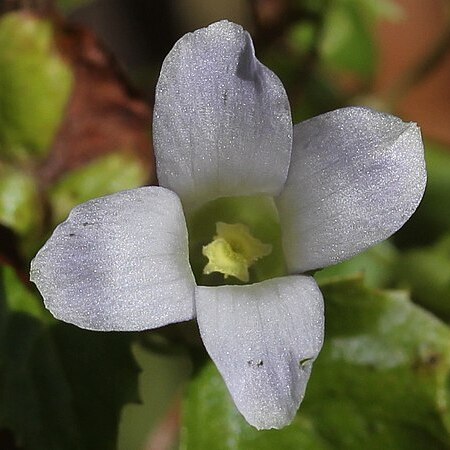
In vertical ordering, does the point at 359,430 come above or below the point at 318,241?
below

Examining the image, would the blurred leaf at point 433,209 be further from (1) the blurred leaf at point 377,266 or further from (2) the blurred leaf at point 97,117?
(2) the blurred leaf at point 97,117

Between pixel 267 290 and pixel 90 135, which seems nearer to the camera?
pixel 267 290

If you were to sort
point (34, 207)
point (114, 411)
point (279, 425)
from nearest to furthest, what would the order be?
point (279, 425), point (114, 411), point (34, 207)

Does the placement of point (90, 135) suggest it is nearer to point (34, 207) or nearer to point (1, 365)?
point (34, 207)

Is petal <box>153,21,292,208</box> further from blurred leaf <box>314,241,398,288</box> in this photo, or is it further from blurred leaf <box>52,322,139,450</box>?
blurred leaf <box>314,241,398,288</box>

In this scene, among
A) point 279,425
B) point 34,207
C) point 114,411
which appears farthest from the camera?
point 34,207

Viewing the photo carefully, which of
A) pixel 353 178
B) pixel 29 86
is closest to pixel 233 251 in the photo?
pixel 353 178

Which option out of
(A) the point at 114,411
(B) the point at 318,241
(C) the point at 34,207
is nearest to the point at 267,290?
(B) the point at 318,241
